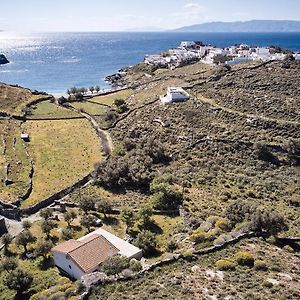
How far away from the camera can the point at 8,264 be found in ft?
124

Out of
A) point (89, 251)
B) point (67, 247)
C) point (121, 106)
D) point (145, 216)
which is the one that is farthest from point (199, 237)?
point (121, 106)

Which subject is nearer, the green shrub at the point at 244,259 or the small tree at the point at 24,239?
the green shrub at the point at 244,259

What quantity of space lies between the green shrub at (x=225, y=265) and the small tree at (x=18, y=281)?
52.3 ft

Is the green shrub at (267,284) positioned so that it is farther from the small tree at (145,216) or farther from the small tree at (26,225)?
the small tree at (26,225)

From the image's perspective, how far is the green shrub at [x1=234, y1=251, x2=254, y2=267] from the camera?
108ft

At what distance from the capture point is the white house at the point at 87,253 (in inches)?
1444

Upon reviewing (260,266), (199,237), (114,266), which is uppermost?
(260,266)

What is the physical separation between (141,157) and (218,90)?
101 feet

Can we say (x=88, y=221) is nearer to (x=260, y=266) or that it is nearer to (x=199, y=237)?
(x=199, y=237)

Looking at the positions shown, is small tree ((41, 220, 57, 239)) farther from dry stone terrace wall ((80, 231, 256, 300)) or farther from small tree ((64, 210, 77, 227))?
dry stone terrace wall ((80, 231, 256, 300))

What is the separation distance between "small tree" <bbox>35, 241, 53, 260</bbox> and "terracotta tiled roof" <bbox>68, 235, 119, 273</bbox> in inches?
139

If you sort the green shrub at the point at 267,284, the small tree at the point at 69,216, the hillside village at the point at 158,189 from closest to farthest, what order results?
the green shrub at the point at 267,284, the hillside village at the point at 158,189, the small tree at the point at 69,216

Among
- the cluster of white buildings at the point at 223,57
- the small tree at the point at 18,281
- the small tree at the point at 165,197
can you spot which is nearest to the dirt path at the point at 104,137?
the small tree at the point at 165,197

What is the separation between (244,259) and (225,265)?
177 centimetres
